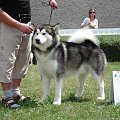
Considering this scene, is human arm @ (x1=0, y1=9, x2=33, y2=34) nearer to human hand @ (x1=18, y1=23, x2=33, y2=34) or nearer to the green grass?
human hand @ (x1=18, y1=23, x2=33, y2=34)

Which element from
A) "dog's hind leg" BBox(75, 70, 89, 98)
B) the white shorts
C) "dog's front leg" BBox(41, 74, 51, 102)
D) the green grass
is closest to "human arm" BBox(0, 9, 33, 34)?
the white shorts

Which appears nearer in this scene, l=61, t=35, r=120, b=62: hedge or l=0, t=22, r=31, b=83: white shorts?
l=0, t=22, r=31, b=83: white shorts

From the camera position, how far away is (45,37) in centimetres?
532

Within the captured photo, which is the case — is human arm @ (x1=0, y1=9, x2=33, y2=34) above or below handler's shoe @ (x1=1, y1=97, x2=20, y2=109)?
above

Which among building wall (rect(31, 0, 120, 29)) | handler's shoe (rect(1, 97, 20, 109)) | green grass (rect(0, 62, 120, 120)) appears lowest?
green grass (rect(0, 62, 120, 120))

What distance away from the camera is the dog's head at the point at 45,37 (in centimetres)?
527

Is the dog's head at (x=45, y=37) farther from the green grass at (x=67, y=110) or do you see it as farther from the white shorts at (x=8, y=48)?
the green grass at (x=67, y=110)

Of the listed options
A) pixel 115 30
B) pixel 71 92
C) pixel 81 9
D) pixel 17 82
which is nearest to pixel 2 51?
pixel 17 82

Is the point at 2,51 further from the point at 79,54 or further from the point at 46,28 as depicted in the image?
the point at 79,54

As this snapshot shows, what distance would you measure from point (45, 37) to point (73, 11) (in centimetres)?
898

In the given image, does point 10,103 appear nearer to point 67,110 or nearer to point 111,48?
point 67,110

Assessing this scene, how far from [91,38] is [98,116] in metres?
1.52

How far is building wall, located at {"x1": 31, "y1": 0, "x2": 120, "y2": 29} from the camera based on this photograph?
14055 mm

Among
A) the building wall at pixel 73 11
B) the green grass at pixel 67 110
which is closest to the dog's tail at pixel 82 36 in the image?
the green grass at pixel 67 110
